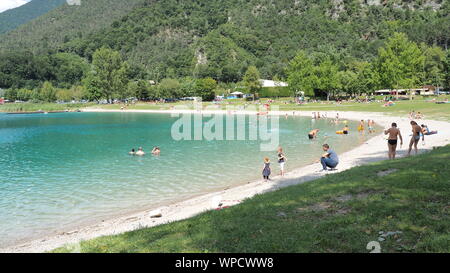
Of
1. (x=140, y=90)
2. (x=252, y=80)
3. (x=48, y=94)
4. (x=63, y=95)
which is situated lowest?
(x=63, y=95)

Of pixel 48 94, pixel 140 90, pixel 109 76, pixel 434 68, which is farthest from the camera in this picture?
pixel 48 94

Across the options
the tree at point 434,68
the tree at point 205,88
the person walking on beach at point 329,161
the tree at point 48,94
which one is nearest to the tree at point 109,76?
the tree at point 48,94

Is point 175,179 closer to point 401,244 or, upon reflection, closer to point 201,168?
point 201,168

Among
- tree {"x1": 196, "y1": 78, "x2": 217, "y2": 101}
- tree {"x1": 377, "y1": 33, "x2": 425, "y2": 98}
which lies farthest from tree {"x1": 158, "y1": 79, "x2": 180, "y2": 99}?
tree {"x1": 377, "y1": 33, "x2": 425, "y2": 98}

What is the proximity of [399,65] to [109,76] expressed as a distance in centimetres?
Answer: 11039

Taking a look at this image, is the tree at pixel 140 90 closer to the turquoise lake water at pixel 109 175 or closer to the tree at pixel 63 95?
the tree at pixel 63 95

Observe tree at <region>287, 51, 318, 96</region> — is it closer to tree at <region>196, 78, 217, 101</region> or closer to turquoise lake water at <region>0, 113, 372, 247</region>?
tree at <region>196, 78, 217, 101</region>

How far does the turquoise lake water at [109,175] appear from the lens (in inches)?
655

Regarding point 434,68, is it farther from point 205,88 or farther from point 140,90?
point 140,90

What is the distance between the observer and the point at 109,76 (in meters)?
150

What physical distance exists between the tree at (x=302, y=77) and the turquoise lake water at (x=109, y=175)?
196 ft

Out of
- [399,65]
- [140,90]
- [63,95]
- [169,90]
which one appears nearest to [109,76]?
[140,90]
